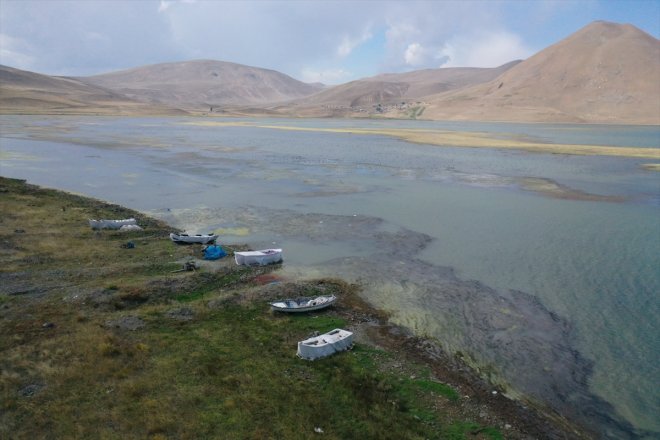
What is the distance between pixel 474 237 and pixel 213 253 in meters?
12.6

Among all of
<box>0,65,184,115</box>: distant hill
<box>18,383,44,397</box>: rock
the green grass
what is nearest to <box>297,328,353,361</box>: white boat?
the green grass

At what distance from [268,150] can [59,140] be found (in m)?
27.1

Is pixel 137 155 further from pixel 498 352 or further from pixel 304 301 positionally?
pixel 498 352

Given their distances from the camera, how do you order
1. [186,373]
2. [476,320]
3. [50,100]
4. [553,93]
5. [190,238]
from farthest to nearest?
[553,93], [50,100], [190,238], [476,320], [186,373]

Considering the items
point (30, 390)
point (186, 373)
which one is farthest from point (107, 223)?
point (186, 373)

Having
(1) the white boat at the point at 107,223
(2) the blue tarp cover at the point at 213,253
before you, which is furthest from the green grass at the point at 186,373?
(1) the white boat at the point at 107,223

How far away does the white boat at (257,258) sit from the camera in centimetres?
1827

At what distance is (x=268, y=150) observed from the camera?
5772cm

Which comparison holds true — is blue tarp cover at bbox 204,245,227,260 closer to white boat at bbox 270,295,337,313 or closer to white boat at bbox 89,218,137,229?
white boat at bbox 270,295,337,313

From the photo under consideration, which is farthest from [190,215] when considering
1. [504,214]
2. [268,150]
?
[268,150]

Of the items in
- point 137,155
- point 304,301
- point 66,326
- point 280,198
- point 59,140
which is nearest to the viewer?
point 66,326

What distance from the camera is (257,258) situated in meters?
18.5

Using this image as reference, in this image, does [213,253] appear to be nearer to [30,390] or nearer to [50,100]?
[30,390]

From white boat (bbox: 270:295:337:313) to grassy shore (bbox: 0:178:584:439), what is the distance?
0.24 metres
